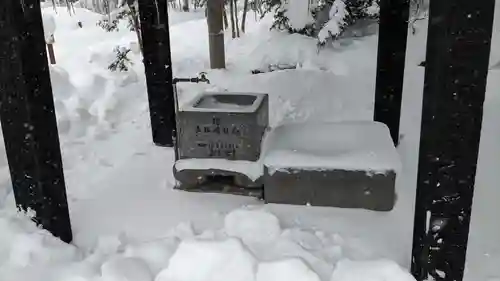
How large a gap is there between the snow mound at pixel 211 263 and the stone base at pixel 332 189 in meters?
0.68

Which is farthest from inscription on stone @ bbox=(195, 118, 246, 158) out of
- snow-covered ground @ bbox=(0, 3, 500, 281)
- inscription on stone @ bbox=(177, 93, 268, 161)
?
snow-covered ground @ bbox=(0, 3, 500, 281)

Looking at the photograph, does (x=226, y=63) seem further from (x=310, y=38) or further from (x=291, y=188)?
(x=291, y=188)

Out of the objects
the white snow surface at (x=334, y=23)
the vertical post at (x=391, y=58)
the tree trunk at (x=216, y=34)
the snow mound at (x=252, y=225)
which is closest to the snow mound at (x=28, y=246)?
the snow mound at (x=252, y=225)

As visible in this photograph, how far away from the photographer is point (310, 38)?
7035 millimetres

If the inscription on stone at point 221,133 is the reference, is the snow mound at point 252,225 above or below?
below

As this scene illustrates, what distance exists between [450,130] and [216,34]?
5.04m

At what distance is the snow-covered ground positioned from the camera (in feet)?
7.30

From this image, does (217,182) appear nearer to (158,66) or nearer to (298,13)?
(158,66)

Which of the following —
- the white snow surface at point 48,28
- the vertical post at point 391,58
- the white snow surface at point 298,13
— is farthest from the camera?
the white snow surface at point 48,28

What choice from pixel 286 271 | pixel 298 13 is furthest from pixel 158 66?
pixel 298 13

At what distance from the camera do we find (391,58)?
336cm

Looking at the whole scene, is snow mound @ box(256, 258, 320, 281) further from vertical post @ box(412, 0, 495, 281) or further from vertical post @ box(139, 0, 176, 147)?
vertical post @ box(139, 0, 176, 147)

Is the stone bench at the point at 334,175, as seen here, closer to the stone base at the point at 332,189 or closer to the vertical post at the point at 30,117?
the stone base at the point at 332,189

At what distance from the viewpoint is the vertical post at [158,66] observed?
142 inches
